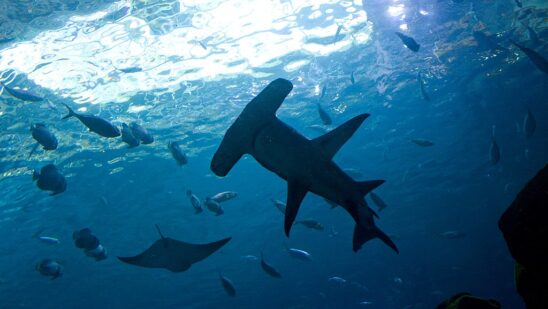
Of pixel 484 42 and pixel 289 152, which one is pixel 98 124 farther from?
pixel 484 42

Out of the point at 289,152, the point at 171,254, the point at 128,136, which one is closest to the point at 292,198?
the point at 289,152

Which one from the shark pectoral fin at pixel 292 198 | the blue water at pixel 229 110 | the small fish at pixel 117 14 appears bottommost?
the blue water at pixel 229 110

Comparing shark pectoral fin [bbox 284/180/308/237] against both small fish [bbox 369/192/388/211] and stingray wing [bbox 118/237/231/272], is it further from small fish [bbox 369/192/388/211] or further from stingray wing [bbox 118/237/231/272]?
small fish [bbox 369/192/388/211]

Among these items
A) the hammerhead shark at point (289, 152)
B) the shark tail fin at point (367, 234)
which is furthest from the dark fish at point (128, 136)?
the shark tail fin at point (367, 234)

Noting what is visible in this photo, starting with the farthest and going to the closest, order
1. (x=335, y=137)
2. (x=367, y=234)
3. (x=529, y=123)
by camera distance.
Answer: (x=529, y=123) < (x=367, y=234) < (x=335, y=137)

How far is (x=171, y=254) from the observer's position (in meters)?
5.95

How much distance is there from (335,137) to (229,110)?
1343cm

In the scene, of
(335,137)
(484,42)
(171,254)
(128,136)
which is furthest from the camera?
(484,42)

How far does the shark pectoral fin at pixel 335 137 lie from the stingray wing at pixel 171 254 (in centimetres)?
317

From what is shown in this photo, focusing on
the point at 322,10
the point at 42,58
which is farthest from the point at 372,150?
Result: the point at 42,58

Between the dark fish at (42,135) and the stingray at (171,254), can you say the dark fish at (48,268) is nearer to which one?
the dark fish at (42,135)

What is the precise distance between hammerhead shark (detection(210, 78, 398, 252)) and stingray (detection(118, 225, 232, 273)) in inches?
113

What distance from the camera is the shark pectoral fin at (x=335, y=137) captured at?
10.2 ft

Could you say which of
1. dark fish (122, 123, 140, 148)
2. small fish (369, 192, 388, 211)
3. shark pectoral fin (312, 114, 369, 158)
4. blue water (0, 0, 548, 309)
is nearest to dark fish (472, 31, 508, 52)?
blue water (0, 0, 548, 309)
